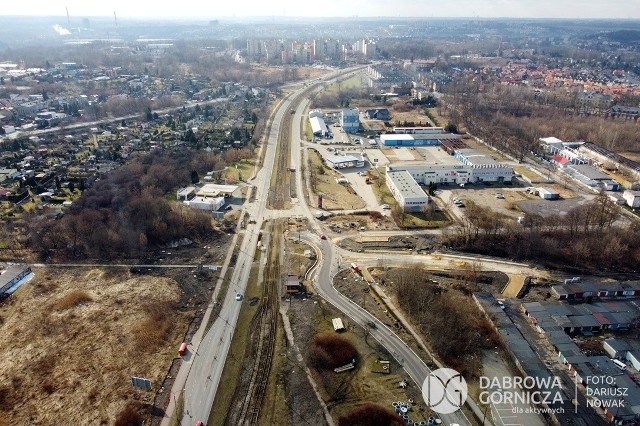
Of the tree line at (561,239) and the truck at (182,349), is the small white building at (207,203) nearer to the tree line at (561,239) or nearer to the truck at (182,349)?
the truck at (182,349)

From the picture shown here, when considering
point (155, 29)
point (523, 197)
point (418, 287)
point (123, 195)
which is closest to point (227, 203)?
point (123, 195)

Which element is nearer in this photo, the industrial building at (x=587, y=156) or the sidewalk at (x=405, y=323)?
the sidewalk at (x=405, y=323)

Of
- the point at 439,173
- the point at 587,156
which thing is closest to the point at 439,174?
the point at 439,173

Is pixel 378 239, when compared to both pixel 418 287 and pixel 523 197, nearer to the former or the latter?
pixel 418 287
